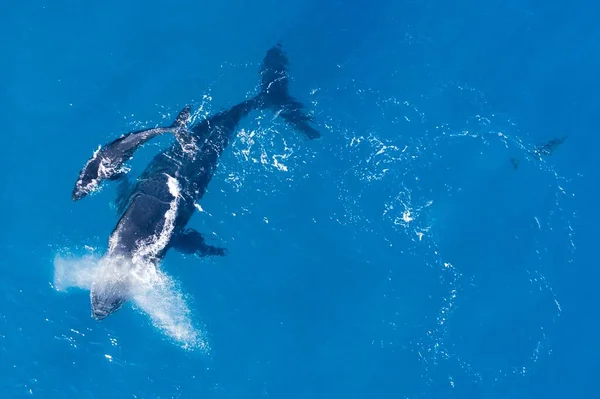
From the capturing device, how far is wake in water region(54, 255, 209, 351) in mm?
45438

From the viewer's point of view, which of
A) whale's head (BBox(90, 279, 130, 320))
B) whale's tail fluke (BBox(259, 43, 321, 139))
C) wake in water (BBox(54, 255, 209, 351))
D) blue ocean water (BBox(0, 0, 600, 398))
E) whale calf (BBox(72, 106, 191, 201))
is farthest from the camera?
whale's tail fluke (BBox(259, 43, 321, 139))

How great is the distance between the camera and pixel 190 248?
47.0m

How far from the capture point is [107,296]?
4447 centimetres

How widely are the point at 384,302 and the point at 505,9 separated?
28.6 metres

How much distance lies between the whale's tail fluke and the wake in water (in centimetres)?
1555

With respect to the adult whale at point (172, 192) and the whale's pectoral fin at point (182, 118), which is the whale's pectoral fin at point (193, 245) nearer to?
the adult whale at point (172, 192)

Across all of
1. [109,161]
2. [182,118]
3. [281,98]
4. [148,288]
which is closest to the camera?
[148,288]

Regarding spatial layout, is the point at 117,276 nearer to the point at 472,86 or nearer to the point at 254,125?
the point at 254,125

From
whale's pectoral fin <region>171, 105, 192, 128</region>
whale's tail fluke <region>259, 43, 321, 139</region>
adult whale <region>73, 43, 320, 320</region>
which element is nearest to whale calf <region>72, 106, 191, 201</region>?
adult whale <region>73, 43, 320, 320</region>

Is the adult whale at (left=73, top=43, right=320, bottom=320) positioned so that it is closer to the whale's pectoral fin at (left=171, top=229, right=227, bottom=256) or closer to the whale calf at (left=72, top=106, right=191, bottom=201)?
the whale's pectoral fin at (left=171, top=229, right=227, bottom=256)

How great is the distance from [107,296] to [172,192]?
8.57 m

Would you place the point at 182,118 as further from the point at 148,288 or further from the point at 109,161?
the point at 148,288

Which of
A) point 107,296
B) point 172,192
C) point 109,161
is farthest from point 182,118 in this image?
point 107,296

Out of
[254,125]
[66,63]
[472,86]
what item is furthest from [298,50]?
[66,63]
